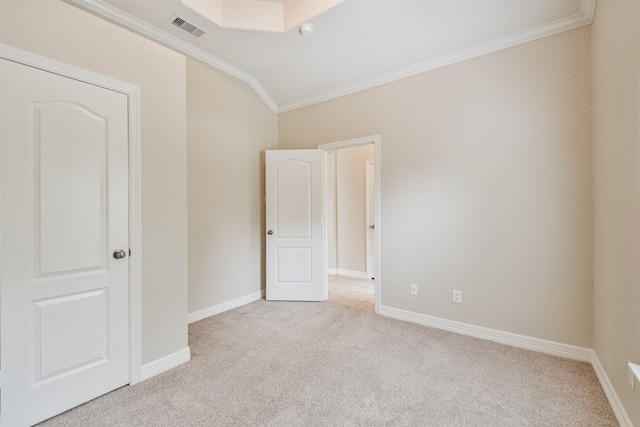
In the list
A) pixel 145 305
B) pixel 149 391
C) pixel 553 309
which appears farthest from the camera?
pixel 553 309

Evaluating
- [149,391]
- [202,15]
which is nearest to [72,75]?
[202,15]

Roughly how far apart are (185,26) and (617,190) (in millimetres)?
3576

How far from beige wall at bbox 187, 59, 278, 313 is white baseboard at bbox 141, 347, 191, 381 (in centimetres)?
86

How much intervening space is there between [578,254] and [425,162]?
1464 mm

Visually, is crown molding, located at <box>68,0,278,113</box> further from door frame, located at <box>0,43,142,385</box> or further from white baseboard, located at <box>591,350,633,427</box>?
white baseboard, located at <box>591,350,633,427</box>

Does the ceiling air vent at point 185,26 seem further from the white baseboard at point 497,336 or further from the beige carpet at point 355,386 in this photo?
the white baseboard at point 497,336

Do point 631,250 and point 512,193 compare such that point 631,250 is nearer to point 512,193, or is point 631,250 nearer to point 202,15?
point 512,193

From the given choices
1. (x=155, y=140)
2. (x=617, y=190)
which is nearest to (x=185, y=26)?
(x=155, y=140)

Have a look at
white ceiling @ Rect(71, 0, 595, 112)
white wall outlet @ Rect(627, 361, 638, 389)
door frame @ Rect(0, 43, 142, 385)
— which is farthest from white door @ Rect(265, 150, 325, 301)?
white wall outlet @ Rect(627, 361, 638, 389)

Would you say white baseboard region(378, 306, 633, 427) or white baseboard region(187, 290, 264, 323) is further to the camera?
white baseboard region(187, 290, 264, 323)

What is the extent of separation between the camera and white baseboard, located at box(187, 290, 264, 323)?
10.0 feet

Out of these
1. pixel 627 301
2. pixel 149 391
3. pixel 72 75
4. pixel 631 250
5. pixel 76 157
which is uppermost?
pixel 72 75

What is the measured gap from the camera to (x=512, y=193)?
8.12 ft

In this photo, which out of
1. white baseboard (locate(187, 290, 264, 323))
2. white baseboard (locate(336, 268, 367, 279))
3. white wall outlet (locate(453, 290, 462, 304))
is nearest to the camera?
white wall outlet (locate(453, 290, 462, 304))
